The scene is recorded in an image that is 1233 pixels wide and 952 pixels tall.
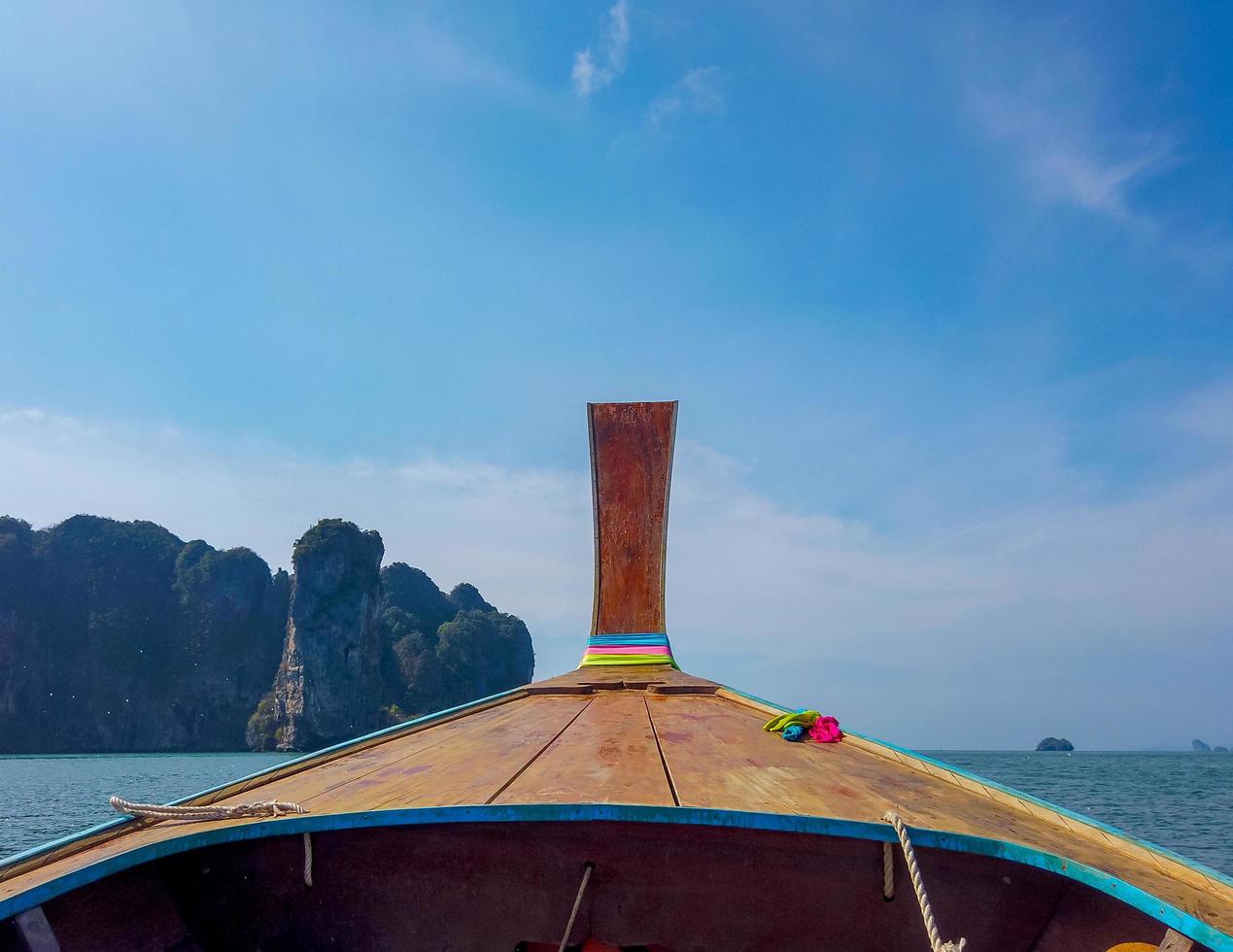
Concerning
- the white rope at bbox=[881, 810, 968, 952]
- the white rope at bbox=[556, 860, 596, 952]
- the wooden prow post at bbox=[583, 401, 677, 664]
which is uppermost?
the wooden prow post at bbox=[583, 401, 677, 664]

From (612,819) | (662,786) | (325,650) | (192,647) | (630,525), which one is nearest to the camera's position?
(612,819)

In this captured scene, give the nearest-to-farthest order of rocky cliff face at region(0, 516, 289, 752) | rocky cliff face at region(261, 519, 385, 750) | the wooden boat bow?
the wooden boat bow, rocky cliff face at region(261, 519, 385, 750), rocky cliff face at region(0, 516, 289, 752)

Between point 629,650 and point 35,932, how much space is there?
4679mm

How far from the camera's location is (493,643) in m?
86.4

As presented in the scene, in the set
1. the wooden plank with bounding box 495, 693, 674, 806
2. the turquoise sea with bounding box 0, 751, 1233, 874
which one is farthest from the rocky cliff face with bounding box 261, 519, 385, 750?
the wooden plank with bounding box 495, 693, 674, 806

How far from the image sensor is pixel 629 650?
620 centimetres

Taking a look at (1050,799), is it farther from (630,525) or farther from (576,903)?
(576,903)

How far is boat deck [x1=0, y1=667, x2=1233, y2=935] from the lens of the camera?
196cm

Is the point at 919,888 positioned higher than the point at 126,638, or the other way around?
the point at 919,888

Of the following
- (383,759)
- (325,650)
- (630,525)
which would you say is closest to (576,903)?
(383,759)

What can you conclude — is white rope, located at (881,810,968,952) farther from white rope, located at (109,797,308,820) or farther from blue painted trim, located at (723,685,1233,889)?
white rope, located at (109,797,308,820)

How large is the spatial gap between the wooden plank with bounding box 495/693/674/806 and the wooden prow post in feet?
8.87

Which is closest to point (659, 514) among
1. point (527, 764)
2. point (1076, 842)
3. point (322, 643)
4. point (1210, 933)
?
point (527, 764)

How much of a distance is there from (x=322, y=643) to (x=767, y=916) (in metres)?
69.1
